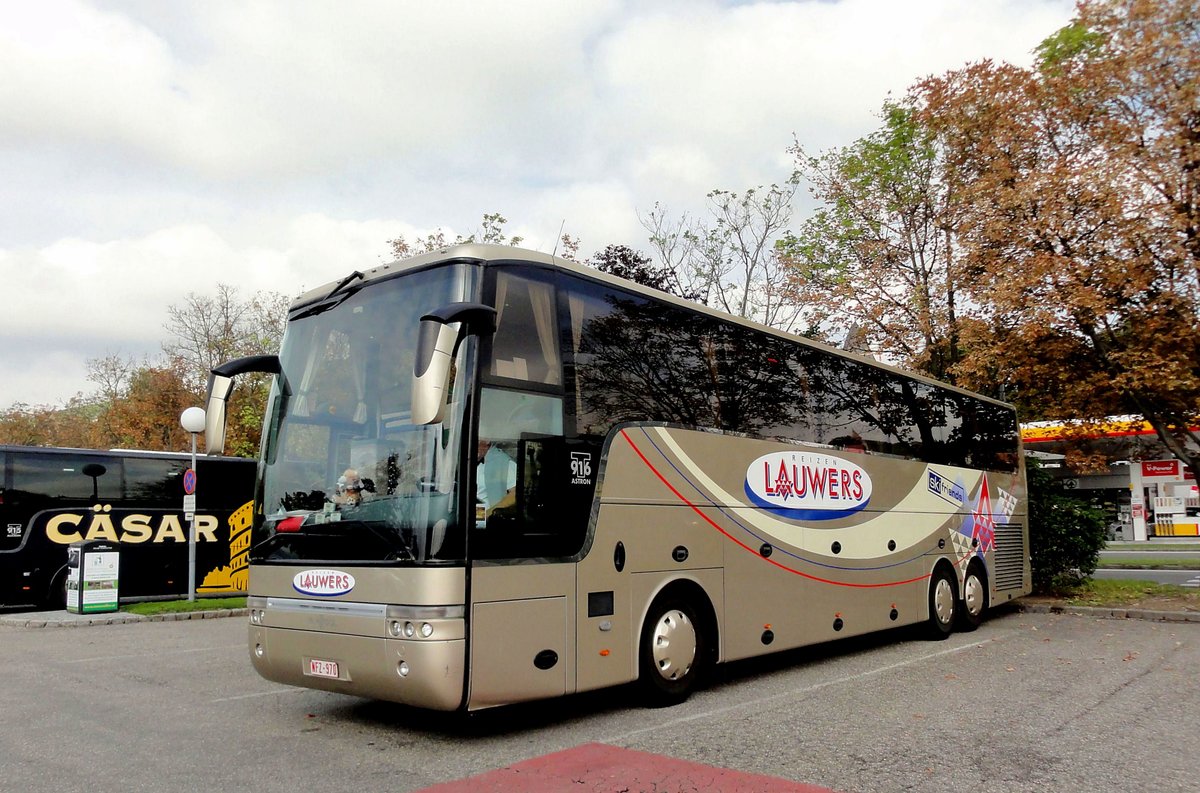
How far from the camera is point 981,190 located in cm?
1600

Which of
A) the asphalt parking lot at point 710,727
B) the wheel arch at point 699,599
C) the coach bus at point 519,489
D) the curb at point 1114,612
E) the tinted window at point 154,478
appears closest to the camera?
the asphalt parking lot at point 710,727

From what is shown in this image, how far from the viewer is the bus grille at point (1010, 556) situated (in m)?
15.1

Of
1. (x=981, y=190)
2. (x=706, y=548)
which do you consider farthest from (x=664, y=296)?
(x=981, y=190)

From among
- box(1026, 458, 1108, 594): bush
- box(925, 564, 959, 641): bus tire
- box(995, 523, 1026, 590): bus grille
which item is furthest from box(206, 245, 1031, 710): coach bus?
box(1026, 458, 1108, 594): bush

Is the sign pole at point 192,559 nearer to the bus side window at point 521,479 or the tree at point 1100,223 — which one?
the bus side window at point 521,479

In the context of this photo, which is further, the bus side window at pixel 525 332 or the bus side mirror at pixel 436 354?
the bus side window at pixel 525 332

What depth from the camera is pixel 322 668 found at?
22.6 ft

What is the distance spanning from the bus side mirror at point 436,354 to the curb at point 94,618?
39.5ft

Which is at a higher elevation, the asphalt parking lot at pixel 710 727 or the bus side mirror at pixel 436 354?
the bus side mirror at pixel 436 354

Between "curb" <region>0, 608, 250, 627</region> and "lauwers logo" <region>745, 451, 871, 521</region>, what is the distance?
35.2 feet

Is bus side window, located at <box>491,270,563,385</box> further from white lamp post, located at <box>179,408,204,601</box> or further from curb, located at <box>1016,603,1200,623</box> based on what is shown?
white lamp post, located at <box>179,408,204,601</box>

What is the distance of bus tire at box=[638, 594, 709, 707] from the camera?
7.95m

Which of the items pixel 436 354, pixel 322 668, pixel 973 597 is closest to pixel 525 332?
pixel 436 354

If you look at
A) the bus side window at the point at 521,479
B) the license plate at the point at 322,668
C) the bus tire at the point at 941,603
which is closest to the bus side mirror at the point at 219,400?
the license plate at the point at 322,668
